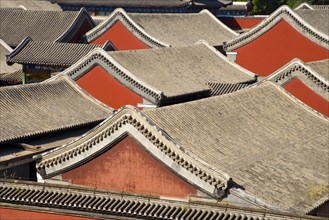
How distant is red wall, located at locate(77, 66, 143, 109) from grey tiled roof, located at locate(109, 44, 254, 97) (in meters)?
0.69

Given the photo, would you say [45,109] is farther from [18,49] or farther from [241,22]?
[241,22]

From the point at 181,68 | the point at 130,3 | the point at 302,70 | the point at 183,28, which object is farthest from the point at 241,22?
the point at 302,70

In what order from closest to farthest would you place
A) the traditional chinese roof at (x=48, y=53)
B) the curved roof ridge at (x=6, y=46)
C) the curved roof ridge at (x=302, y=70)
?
the curved roof ridge at (x=302, y=70) < the traditional chinese roof at (x=48, y=53) < the curved roof ridge at (x=6, y=46)

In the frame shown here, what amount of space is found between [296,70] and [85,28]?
17.2 m

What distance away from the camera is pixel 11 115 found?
76.9 ft

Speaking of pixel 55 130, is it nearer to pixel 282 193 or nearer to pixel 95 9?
pixel 282 193

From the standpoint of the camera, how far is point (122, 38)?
3806 centimetres

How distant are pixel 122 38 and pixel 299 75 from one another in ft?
47.1

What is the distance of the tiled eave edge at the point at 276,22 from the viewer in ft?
108

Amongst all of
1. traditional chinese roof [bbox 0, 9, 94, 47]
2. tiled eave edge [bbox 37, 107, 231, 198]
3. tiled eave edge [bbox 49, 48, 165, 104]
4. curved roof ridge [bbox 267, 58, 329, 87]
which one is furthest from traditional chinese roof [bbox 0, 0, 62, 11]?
tiled eave edge [bbox 37, 107, 231, 198]

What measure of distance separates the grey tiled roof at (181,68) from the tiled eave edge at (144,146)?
8.58 meters

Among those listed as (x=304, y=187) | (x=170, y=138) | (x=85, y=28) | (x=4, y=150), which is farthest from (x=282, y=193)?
(x=85, y=28)

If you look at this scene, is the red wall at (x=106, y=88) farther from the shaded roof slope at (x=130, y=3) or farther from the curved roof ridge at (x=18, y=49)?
the shaded roof slope at (x=130, y=3)

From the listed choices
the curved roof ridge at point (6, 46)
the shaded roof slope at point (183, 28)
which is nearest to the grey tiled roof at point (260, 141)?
the shaded roof slope at point (183, 28)
